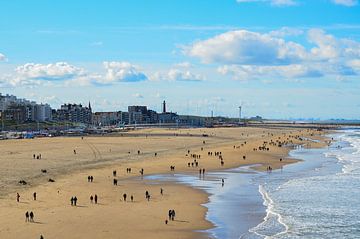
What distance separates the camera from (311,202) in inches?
1341

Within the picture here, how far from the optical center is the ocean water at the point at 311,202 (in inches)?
1032

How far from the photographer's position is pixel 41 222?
2608 centimetres

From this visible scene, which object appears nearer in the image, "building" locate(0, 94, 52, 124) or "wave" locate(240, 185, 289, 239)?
"wave" locate(240, 185, 289, 239)

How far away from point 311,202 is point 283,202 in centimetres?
184

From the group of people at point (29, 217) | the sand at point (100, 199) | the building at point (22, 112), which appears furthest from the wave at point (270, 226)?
the building at point (22, 112)

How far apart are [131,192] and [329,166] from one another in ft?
93.4

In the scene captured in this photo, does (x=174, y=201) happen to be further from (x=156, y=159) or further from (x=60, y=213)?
(x=156, y=159)

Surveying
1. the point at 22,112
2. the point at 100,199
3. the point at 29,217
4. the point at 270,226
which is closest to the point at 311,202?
the point at 270,226

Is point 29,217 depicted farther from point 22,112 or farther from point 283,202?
point 22,112

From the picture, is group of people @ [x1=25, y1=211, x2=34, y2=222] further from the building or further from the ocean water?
the building

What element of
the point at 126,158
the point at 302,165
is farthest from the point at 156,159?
the point at 302,165

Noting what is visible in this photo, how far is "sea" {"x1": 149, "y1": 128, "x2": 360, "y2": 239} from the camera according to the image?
86.7ft

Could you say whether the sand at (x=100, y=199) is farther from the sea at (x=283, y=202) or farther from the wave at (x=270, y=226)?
the wave at (x=270, y=226)

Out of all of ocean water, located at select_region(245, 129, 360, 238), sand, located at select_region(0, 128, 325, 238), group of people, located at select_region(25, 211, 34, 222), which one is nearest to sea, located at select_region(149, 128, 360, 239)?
ocean water, located at select_region(245, 129, 360, 238)
